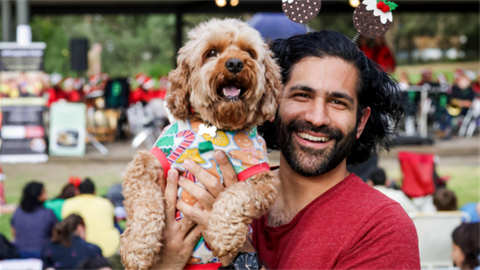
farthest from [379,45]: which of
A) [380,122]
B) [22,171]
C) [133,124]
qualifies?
[133,124]

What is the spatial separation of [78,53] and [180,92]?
14.1 m

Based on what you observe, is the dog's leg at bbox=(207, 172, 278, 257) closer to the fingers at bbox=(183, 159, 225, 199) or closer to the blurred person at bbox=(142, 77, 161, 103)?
the fingers at bbox=(183, 159, 225, 199)

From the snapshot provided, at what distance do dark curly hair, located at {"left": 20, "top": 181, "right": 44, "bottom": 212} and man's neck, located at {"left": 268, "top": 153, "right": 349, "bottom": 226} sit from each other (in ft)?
15.0

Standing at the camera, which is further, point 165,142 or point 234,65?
point 165,142

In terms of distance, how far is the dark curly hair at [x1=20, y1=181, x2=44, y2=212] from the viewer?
605 cm

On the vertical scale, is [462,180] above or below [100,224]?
below

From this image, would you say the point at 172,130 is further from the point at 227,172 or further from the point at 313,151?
the point at 313,151

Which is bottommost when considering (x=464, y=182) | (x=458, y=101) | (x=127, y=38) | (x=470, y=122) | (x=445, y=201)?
(x=127, y=38)

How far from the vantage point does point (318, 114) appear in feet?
7.20

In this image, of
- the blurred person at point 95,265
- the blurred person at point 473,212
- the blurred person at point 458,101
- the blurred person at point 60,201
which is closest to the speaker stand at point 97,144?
the blurred person at point 60,201

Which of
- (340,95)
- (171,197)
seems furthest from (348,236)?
(171,197)

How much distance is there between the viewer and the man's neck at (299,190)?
2.34m

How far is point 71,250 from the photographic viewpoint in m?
5.07

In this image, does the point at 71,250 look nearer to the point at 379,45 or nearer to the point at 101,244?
the point at 101,244
